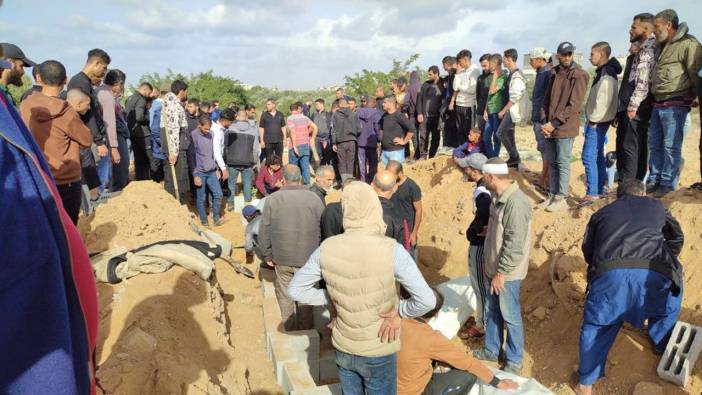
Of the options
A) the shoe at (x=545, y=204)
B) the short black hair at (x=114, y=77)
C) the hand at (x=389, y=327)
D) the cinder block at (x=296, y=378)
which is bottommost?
the cinder block at (x=296, y=378)

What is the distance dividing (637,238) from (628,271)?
0.91 ft

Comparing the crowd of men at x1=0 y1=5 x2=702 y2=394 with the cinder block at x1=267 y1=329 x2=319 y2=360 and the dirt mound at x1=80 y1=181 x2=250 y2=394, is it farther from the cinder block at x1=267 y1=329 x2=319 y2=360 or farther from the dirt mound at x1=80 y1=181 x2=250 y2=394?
the dirt mound at x1=80 y1=181 x2=250 y2=394

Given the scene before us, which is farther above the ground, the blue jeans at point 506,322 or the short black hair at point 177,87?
the short black hair at point 177,87

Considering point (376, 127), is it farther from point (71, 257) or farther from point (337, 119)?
point (71, 257)

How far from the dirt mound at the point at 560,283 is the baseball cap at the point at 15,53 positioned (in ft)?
19.6

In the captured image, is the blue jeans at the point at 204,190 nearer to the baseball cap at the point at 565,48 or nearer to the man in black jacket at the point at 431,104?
the man in black jacket at the point at 431,104

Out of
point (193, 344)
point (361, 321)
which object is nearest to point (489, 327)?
point (361, 321)

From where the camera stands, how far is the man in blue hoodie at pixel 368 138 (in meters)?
9.84

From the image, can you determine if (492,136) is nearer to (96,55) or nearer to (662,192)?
(662,192)

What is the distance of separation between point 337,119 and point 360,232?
7.26 meters

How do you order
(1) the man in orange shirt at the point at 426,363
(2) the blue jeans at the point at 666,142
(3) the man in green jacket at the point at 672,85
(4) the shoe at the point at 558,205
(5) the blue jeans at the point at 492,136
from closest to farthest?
(1) the man in orange shirt at the point at 426,363 < (3) the man in green jacket at the point at 672,85 < (2) the blue jeans at the point at 666,142 < (4) the shoe at the point at 558,205 < (5) the blue jeans at the point at 492,136

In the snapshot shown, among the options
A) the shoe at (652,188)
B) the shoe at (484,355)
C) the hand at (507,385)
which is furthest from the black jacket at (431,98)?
the hand at (507,385)

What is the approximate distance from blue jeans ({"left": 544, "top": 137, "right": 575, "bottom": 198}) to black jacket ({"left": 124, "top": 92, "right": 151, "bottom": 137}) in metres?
6.89

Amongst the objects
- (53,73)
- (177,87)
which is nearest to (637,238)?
(53,73)
